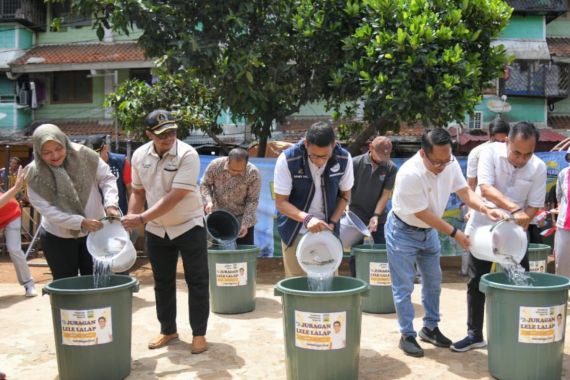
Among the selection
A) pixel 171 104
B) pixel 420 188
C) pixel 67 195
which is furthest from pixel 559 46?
pixel 67 195

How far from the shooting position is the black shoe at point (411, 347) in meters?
4.35

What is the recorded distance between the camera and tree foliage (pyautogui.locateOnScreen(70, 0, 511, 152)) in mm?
7852

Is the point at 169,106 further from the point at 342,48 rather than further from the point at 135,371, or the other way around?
the point at 135,371

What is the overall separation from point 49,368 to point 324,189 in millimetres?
2259

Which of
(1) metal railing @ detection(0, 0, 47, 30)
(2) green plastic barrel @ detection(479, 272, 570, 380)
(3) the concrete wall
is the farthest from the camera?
(1) metal railing @ detection(0, 0, 47, 30)

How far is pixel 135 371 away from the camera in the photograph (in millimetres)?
4141

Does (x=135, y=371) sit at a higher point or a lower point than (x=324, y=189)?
lower

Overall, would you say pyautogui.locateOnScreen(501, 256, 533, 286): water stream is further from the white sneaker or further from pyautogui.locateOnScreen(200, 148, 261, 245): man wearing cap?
the white sneaker

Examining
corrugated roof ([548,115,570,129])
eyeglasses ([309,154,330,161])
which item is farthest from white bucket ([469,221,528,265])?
corrugated roof ([548,115,570,129])

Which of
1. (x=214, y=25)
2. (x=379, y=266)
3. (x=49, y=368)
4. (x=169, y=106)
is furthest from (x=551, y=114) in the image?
(x=49, y=368)

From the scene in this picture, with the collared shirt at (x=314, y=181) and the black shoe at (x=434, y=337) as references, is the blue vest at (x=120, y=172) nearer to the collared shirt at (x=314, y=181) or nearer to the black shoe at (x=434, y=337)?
the collared shirt at (x=314, y=181)

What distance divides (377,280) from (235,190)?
1.66m

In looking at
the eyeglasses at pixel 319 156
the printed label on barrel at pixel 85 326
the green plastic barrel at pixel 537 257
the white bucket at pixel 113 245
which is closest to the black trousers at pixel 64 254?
the white bucket at pixel 113 245

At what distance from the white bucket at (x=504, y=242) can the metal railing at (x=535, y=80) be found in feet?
49.7
